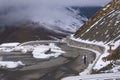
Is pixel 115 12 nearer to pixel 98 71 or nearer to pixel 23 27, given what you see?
pixel 98 71

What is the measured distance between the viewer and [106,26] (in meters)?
82.4

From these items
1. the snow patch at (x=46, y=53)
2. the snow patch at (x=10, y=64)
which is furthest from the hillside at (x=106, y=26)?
the snow patch at (x=10, y=64)

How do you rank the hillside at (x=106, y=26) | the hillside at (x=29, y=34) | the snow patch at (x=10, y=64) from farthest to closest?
1. the hillside at (x=29, y=34)
2. the hillside at (x=106, y=26)
3. the snow patch at (x=10, y=64)

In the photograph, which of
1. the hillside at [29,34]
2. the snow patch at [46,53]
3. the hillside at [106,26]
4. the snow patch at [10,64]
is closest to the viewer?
the snow patch at [10,64]

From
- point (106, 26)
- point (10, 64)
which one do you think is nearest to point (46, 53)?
point (106, 26)

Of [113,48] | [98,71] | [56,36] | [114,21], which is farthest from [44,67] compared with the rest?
[56,36]

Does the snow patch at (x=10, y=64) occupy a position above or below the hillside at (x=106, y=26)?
below

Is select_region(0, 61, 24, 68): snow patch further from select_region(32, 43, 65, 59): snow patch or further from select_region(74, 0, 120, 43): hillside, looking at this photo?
select_region(74, 0, 120, 43): hillside

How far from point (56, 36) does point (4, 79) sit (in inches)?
4403

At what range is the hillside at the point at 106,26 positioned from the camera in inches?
2854

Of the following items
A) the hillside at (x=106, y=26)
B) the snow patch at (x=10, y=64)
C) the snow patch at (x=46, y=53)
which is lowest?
the snow patch at (x=10, y=64)

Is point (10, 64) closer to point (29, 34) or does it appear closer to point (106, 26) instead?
point (106, 26)

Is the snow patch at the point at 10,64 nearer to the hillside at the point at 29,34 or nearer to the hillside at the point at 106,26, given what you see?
the hillside at the point at 106,26

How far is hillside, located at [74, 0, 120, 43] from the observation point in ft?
238
